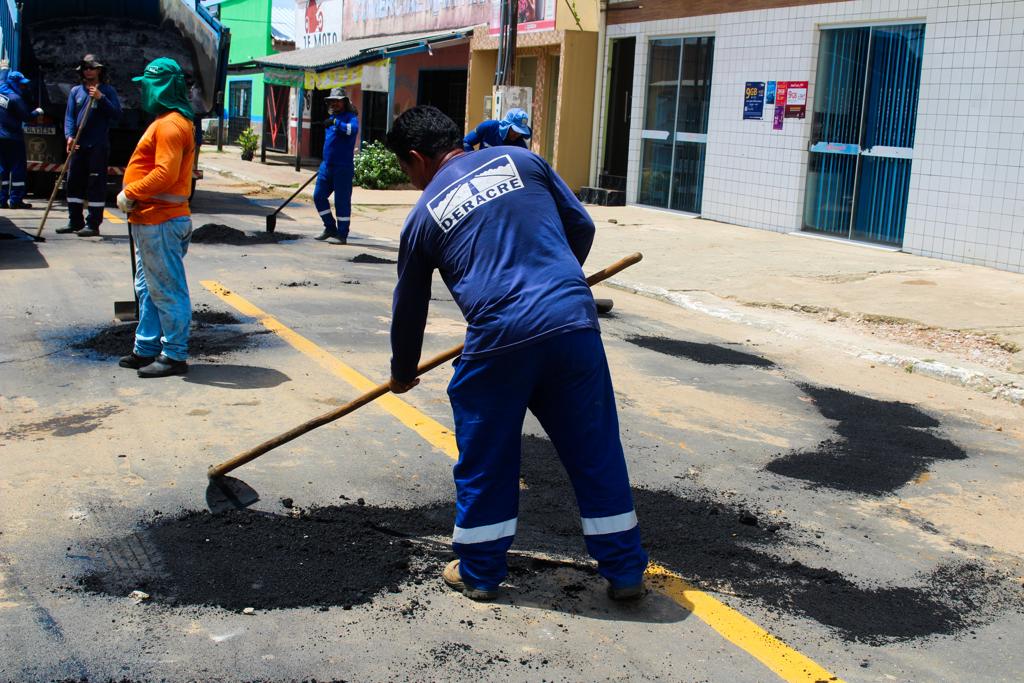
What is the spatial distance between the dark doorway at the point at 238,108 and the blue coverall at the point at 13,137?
24.5m

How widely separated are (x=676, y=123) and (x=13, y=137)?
9803 mm

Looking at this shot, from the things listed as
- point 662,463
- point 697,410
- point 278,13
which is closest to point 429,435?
point 662,463

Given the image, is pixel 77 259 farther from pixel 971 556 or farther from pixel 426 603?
pixel 971 556

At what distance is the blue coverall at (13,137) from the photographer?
545 inches

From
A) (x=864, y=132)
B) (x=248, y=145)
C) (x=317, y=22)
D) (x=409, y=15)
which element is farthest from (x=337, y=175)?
(x=317, y=22)

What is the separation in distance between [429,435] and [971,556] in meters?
2.64

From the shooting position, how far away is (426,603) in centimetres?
379

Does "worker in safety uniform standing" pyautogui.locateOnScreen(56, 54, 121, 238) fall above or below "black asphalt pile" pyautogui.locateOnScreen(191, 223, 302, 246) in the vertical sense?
above

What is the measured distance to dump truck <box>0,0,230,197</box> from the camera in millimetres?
15148

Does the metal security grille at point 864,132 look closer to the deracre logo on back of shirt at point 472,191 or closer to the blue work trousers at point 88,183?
the blue work trousers at point 88,183

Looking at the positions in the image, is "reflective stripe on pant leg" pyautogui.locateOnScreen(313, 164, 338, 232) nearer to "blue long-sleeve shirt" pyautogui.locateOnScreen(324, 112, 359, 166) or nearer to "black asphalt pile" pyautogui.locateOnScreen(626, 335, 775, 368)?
"blue long-sleeve shirt" pyautogui.locateOnScreen(324, 112, 359, 166)

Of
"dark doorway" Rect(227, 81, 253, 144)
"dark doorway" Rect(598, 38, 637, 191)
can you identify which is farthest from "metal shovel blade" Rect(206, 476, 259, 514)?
"dark doorway" Rect(227, 81, 253, 144)

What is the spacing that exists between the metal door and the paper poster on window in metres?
2.01

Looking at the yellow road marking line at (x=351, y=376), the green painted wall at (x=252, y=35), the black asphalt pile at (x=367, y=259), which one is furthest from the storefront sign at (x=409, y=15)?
the yellow road marking line at (x=351, y=376)
